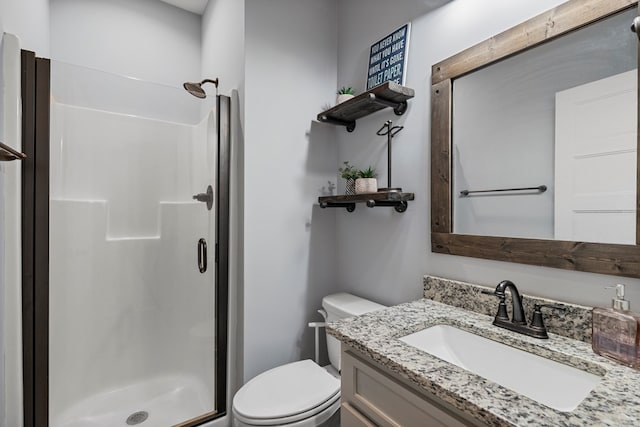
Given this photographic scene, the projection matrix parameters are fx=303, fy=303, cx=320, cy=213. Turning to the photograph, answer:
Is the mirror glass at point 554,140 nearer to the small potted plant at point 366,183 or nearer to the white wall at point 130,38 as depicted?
the small potted plant at point 366,183

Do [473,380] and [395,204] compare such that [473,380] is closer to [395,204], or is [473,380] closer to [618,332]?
[618,332]

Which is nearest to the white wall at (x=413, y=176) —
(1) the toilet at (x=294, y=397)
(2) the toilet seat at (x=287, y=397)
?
(1) the toilet at (x=294, y=397)

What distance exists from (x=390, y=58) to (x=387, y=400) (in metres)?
1.42

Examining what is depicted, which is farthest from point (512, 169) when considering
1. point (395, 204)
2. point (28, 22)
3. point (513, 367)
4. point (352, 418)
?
point (28, 22)

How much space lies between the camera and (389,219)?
1.51 m

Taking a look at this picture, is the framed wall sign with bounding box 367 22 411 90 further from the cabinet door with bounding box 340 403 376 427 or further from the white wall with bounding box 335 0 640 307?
the cabinet door with bounding box 340 403 376 427

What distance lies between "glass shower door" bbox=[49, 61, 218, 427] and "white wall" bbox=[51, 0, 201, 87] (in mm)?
684

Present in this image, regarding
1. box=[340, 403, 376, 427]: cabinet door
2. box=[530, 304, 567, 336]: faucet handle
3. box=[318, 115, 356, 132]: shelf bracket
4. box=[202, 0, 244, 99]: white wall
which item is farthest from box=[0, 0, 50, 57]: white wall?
box=[530, 304, 567, 336]: faucet handle

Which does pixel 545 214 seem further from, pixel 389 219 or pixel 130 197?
pixel 130 197

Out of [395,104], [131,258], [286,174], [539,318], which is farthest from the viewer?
[131,258]

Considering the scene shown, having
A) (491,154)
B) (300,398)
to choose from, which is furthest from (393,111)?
(300,398)

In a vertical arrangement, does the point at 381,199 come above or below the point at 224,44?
below

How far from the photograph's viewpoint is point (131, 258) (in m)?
1.79

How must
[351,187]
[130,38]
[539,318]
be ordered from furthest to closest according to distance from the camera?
[130,38] → [351,187] → [539,318]
